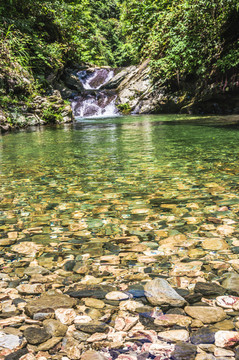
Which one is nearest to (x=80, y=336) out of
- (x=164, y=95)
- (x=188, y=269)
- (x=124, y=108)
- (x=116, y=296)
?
(x=116, y=296)

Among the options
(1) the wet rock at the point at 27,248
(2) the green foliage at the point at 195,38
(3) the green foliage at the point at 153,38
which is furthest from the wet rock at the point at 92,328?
(2) the green foliage at the point at 195,38

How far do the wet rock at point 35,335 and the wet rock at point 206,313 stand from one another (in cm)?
53

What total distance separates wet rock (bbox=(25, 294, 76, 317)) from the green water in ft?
1.38

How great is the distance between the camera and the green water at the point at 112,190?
1.95 meters

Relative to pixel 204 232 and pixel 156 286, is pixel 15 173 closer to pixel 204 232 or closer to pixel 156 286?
pixel 204 232

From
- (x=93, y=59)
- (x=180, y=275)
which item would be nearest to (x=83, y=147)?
(x=180, y=275)

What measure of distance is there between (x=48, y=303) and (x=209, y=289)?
67 cm

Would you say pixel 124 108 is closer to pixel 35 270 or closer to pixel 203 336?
pixel 35 270

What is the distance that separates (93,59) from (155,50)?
1386cm

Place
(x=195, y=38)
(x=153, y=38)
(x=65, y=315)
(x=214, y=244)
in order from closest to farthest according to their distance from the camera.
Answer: (x=65, y=315) → (x=214, y=244) → (x=195, y=38) → (x=153, y=38)

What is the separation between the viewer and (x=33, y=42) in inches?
520

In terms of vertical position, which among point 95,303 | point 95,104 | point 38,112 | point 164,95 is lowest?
point 95,303

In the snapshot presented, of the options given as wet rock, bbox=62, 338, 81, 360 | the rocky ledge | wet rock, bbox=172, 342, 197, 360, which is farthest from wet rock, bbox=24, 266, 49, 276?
the rocky ledge

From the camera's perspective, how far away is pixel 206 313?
1106 millimetres
